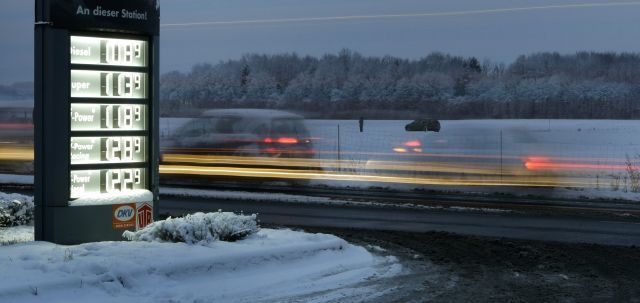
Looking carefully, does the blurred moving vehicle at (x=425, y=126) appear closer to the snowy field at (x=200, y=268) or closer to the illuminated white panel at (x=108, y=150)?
the illuminated white panel at (x=108, y=150)

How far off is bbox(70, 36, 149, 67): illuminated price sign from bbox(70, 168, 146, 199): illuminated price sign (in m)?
1.55

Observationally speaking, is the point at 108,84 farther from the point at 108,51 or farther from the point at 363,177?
the point at 363,177

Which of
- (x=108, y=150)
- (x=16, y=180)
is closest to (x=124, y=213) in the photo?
(x=108, y=150)

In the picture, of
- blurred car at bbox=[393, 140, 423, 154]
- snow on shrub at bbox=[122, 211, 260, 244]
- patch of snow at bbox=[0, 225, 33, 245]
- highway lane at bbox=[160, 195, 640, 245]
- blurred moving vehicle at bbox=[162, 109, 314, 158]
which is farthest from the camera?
blurred car at bbox=[393, 140, 423, 154]

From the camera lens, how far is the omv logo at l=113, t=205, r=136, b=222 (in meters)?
11.7

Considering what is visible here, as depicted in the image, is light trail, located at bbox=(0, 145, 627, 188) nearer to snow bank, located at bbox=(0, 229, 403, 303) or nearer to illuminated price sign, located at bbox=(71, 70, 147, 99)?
illuminated price sign, located at bbox=(71, 70, 147, 99)

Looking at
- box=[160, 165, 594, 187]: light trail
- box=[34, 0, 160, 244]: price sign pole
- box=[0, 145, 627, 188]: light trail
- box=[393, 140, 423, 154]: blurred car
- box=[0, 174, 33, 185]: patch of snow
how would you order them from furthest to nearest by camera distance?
box=[393, 140, 423, 154]: blurred car < box=[0, 145, 627, 188]: light trail < box=[160, 165, 594, 187]: light trail < box=[0, 174, 33, 185]: patch of snow < box=[34, 0, 160, 244]: price sign pole

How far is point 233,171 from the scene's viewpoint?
31.7m

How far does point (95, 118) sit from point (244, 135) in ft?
101

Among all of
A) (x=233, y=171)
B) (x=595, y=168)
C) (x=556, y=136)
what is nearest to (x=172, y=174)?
(x=233, y=171)

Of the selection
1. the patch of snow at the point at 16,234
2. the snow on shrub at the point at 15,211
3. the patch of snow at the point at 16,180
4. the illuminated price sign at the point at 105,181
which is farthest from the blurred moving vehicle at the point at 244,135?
the illuminated price sign at the point at 105,181

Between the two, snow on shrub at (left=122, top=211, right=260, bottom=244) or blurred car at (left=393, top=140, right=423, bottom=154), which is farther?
blurred car at (left=393, top=140, right=423, bottom=154)

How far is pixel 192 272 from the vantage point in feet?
31.1

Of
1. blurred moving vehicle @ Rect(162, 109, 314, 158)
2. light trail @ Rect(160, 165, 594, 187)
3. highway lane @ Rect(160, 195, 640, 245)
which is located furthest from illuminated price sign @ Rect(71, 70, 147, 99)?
blurred moving vehicle @ Rect(162, 109, 314, 158)
